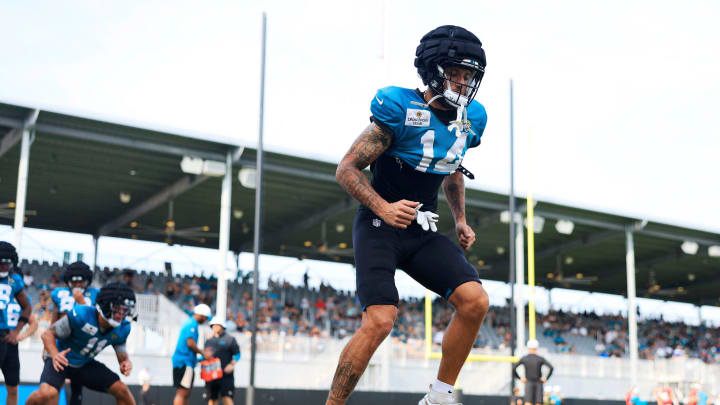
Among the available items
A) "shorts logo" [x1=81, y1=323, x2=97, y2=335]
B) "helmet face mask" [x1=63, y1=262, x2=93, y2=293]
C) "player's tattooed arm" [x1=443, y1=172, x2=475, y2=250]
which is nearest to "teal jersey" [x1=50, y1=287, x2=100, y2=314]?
"helmet face mask" [x1=63, y1=262, x2=93, y2=293]

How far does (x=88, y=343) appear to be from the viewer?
733 cm

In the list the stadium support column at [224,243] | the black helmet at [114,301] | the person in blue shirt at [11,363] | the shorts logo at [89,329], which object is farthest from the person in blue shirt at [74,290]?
the stadium support column at [224,243]

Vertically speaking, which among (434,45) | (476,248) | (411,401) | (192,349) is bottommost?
(411,401)

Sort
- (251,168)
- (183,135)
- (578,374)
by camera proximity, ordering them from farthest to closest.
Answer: (578,374), (251,168), (183,135)

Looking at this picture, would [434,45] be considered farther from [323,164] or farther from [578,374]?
[578,374]

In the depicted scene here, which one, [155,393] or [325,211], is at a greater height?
[325,211]

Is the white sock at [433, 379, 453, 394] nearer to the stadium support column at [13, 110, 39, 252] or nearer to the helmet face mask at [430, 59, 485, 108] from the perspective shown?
the helmet face mask at [430, 59, 485, 108]

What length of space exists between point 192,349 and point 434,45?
986 cm

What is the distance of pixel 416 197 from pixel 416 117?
47 centimetres

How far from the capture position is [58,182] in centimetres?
2730

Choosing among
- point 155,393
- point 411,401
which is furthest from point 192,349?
point 411,401

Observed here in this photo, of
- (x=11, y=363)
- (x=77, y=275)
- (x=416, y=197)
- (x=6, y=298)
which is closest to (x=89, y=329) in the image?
(x=6, y=298)

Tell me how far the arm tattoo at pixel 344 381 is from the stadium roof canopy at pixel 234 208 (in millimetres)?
17802

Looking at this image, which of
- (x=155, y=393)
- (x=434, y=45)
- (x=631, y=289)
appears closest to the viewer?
(x=434, y=45)
